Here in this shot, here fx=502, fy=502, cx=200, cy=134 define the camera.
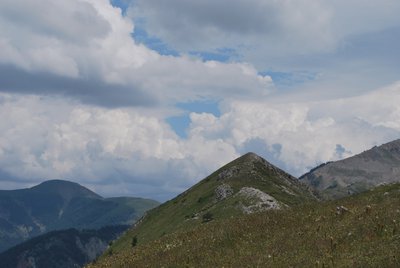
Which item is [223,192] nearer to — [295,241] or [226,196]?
[226,196]

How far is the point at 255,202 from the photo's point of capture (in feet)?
260

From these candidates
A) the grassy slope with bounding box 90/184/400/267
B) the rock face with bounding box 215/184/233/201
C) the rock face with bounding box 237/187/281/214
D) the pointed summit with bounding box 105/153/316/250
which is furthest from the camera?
the rock face with bounding box 215/184/233/201

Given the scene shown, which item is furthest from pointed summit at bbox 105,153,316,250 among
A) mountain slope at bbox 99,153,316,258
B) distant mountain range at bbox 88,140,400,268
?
distant mountain range at bbox 88,140,400,268

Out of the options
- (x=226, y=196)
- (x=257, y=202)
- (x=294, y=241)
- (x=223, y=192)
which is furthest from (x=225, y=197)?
(x=294, y=241)

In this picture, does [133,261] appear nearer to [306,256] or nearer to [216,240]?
[216,240]

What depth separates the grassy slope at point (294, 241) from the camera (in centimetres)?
1838

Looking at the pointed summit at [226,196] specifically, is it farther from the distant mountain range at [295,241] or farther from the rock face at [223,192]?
the distant mountain range at [295,241]

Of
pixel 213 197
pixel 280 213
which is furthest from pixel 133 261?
pixel 213 197

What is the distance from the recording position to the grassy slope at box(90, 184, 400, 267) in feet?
60.3

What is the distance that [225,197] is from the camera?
328 feet

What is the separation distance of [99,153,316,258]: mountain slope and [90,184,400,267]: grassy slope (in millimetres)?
52167

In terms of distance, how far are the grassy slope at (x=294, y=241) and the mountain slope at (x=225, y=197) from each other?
52.2m

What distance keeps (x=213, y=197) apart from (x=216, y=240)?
262 ft

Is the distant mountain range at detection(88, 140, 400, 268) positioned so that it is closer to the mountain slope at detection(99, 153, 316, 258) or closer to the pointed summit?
the pointed summit
